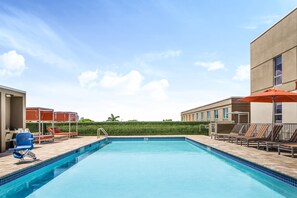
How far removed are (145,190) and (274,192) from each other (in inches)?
113

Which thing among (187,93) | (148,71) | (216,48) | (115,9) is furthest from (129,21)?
(187,93)

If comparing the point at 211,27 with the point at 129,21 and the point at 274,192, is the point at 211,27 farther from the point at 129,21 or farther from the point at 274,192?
the point at 274,192

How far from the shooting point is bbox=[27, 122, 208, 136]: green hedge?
22453 millimetres

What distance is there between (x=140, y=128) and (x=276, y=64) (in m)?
11.5

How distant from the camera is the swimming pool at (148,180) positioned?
19.9 feet

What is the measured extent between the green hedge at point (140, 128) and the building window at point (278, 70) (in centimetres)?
767

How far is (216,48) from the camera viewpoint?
22656 millimetres

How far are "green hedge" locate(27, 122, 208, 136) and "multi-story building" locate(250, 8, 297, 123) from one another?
546cm

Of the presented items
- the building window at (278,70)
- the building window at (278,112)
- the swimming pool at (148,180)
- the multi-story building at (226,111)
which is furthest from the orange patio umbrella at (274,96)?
the multi-story building at (226,111)

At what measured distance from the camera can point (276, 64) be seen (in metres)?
16.1

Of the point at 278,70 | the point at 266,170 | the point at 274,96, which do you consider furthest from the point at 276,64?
the point at 266,170

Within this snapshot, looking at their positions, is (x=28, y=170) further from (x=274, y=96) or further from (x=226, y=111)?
(x=226, y=111)

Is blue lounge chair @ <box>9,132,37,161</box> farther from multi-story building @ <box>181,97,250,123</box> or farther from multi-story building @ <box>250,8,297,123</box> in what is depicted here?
multi-story building @ <box>181,97,250,123</box>

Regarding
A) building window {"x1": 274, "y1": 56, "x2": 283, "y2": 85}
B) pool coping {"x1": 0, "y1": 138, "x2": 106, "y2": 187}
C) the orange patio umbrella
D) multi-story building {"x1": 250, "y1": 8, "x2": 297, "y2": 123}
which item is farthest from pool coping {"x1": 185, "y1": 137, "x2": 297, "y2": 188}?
building window {"x1": 274, "y1": 56, "x2": 283, "y2": 85}
